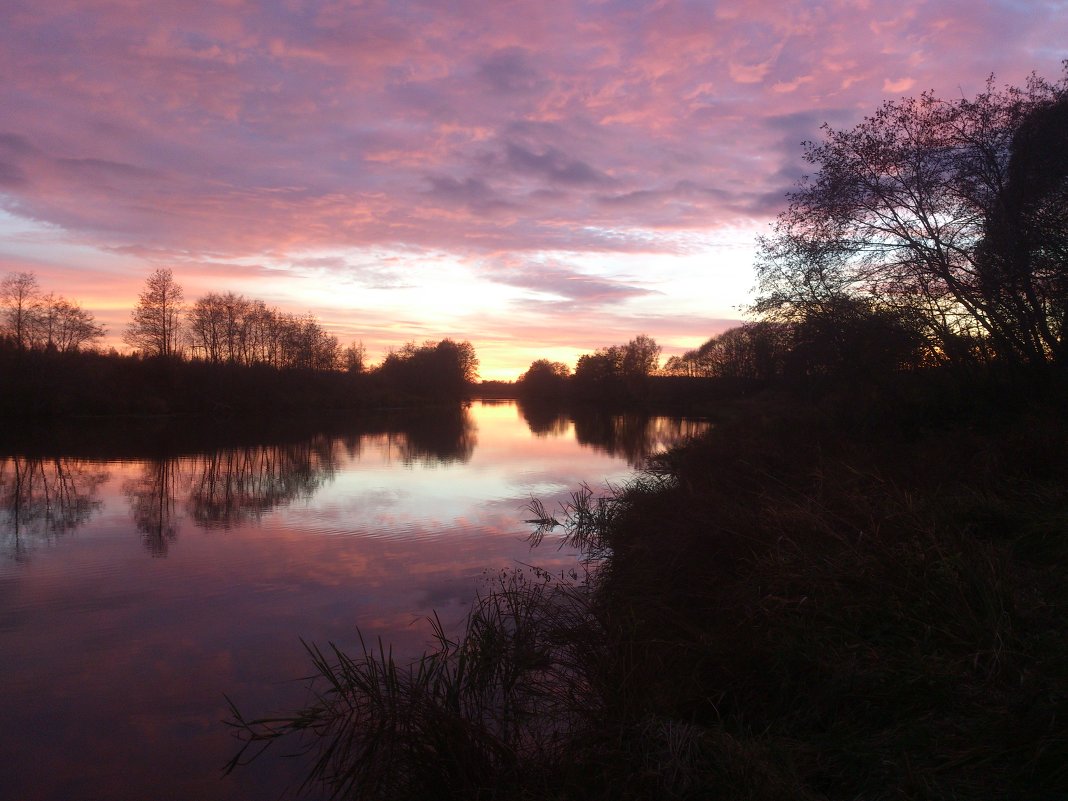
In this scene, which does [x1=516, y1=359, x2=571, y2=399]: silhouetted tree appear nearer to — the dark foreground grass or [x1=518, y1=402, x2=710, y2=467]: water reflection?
[x1=518, y1=402, x2=710, y2=467]: water reflection

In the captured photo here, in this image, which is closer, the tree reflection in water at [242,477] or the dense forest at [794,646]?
the dense forest at [794,646]

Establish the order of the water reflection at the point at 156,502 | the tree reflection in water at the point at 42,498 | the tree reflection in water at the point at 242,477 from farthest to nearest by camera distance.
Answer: the tree reflection in water at the point at 242,477
the water reflection at the point at 156,502
the tree reflection in water at the point at 42,498

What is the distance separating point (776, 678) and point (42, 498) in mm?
17262

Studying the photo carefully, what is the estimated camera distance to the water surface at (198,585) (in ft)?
18.2

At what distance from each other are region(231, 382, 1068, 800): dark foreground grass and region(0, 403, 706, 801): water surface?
765mm

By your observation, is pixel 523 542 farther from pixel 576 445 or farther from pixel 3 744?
pixel 576 445

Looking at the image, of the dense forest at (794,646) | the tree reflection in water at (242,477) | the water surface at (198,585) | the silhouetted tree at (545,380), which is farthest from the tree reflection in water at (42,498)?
the silhouetted tree at (545,380)

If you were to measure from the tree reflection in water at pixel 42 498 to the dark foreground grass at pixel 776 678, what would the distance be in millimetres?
8541

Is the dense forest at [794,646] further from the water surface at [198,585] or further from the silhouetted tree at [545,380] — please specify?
the silhouetted tree at [545,380]

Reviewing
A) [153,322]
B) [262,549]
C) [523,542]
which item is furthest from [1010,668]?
[153,322]

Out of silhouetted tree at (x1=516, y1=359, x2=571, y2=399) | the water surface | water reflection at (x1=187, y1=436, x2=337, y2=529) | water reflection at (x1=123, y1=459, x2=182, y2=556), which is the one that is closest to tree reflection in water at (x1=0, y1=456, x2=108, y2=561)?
the water surface

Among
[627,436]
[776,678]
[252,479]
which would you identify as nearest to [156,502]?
[252,479]

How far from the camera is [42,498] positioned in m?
16.0

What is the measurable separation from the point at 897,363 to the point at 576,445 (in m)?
20.6
